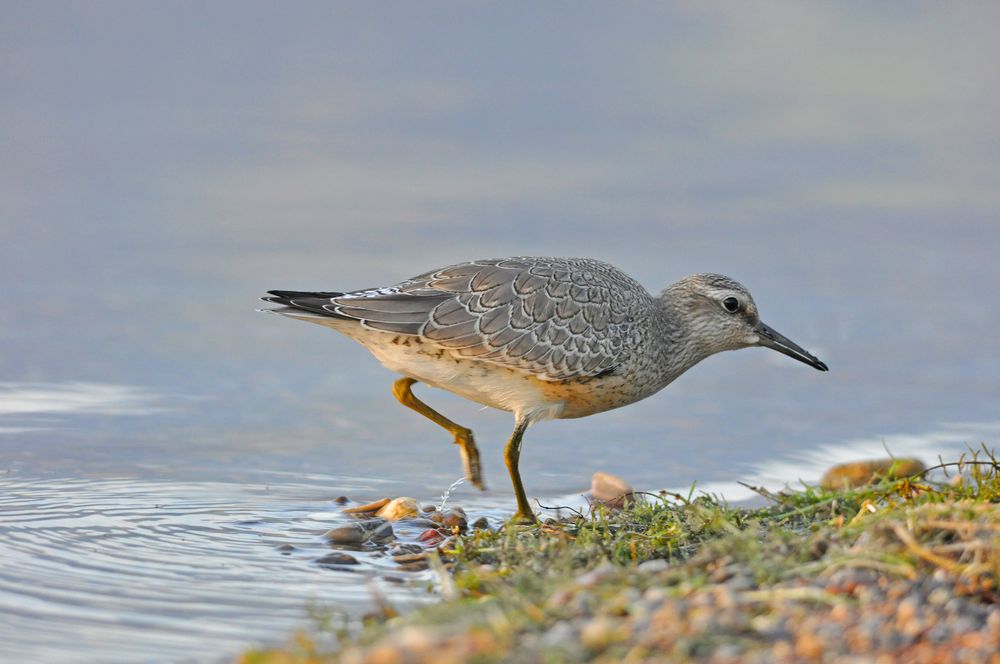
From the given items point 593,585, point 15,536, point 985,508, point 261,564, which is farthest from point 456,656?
point 15,536

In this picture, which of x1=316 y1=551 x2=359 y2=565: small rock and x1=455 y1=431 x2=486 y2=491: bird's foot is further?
x1=455 y1=431 x2=486 y2=491: bird's foot

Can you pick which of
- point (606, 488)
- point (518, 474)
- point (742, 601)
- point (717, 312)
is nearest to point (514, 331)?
point (518, 474)

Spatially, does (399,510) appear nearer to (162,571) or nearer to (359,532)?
(359,532)

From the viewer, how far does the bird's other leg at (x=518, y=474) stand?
7.94 metres

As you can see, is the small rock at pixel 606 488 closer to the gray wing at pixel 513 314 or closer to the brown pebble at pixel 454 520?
the gray wing at pixel 513 314

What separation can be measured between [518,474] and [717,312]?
6.25 ft

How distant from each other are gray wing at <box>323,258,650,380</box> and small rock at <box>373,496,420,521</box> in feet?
3.12

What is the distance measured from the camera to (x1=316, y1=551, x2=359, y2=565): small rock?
23.0ft

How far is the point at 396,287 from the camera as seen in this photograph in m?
8.26

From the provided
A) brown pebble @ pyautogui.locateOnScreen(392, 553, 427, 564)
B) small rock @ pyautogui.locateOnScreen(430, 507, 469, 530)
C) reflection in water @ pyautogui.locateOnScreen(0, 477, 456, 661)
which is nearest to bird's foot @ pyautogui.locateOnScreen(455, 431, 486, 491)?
small rock @ pyautogui.locateOnScreen(430, 507, 469, 530)

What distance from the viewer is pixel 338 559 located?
706 cm

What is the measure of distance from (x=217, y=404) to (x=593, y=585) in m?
6.30

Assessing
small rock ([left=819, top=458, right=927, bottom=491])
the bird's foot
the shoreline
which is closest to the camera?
the shoreline

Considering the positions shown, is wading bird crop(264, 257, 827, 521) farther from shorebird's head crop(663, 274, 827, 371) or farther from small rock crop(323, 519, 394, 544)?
small rock crop(323, 519, 394, 544)
